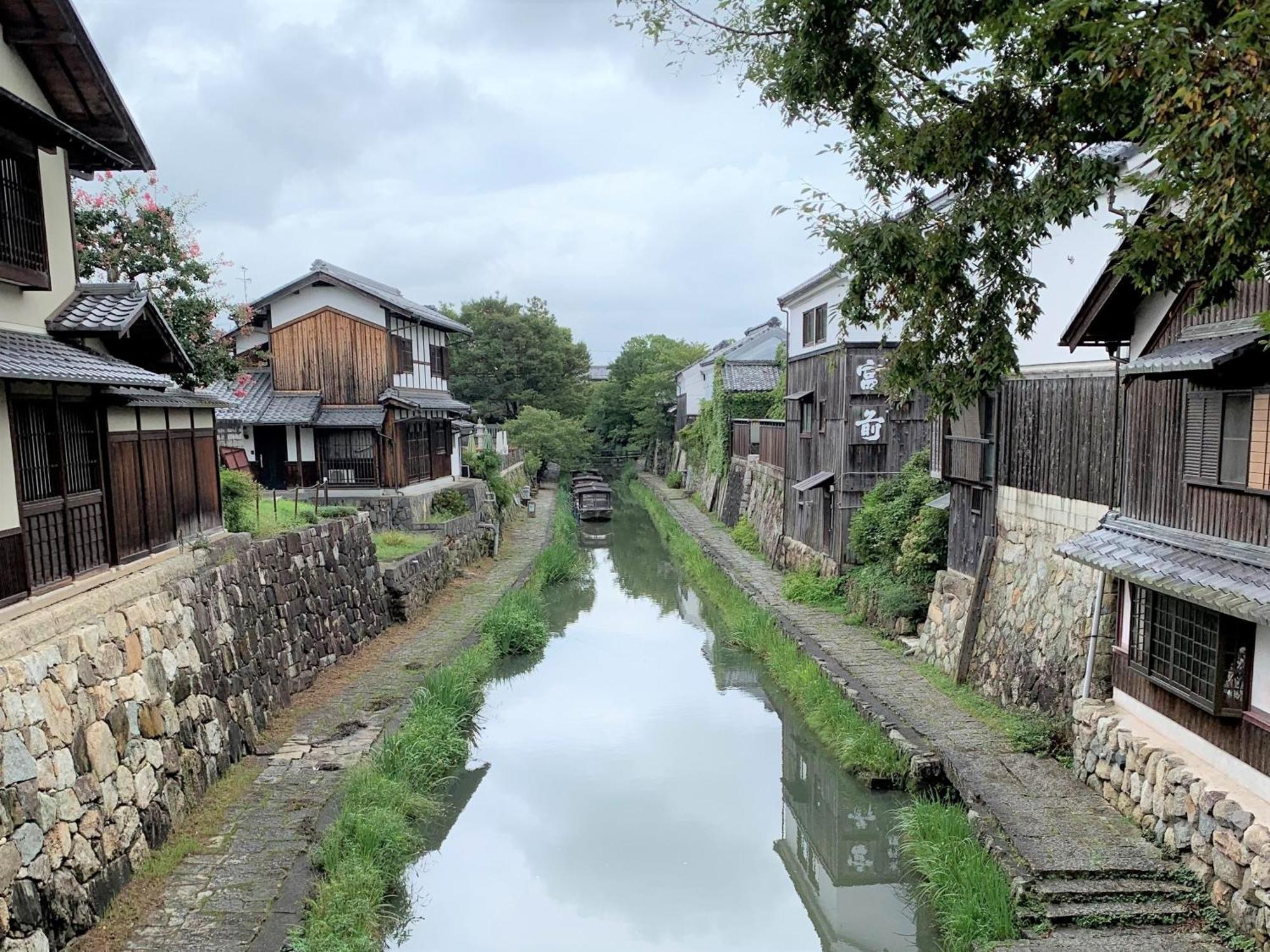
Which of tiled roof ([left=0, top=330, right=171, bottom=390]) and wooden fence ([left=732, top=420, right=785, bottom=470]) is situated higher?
tiled roof ([left=0, top=330, right=171, bottom=390])

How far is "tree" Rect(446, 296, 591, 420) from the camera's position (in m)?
51.5

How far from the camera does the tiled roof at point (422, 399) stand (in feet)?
81.1

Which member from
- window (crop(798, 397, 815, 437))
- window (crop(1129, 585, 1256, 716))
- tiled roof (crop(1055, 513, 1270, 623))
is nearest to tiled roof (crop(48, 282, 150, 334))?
tiled roof (crop(1055, 513, 1270, 623))

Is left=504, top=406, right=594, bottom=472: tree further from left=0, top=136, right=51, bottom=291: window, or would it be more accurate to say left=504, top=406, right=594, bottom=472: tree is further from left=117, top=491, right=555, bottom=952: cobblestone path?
left=0, top=136, right=51, bottom=291: window

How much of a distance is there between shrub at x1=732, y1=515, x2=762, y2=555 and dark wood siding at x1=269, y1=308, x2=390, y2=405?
1252cm

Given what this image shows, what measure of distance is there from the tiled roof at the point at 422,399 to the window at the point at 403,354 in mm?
637

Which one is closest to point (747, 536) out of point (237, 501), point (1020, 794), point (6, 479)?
point (237, 501)

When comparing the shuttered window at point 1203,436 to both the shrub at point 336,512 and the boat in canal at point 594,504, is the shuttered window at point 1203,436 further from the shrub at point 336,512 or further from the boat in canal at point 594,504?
the boat in canal at point 594,504

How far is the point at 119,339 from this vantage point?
10.4m

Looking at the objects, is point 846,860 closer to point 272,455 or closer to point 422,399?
point 422,399

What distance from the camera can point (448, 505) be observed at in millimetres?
25781

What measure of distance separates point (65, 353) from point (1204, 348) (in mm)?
11183

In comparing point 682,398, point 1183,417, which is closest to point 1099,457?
point 1183,417

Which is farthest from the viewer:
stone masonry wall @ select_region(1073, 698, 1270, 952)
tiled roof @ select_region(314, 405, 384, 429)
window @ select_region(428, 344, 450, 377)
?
window @ select_region(428, 344, 450, 377)
